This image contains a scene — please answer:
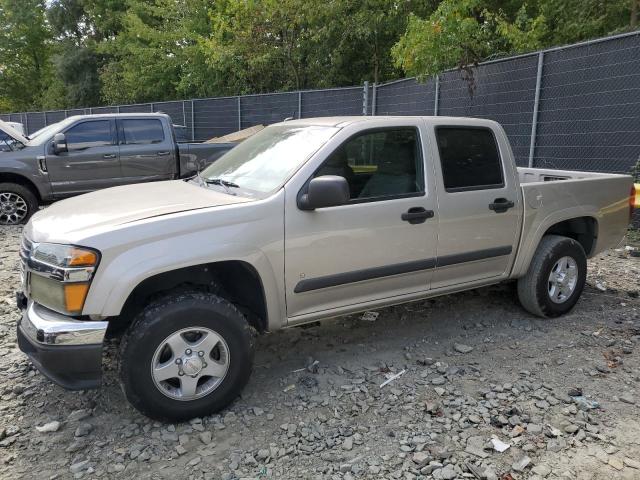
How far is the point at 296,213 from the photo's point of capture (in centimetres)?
331

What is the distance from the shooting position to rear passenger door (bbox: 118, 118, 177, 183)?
9406mm

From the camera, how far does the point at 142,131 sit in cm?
962

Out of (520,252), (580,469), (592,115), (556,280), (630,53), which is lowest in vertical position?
(580,469)

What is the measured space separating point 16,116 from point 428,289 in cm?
3574

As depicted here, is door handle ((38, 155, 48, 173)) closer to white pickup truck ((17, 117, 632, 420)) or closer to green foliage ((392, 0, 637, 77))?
white pickup truck ((17, 117, 632, 420))

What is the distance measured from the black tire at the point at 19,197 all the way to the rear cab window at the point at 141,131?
1.75m

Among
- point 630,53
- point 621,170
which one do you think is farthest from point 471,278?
point 630,53

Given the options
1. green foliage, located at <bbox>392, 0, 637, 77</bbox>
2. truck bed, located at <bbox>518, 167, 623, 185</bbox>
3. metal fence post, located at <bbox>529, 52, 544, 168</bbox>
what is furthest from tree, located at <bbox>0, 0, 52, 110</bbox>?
truck bed, located at <bbox>518, 167, 623, 185</bbox>

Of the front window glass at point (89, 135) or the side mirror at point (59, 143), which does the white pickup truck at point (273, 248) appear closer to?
the side mirror at point (59, 143)

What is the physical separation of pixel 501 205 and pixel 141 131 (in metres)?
7.37

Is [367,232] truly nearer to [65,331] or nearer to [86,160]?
[65,331]

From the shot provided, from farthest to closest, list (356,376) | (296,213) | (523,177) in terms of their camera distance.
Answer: (523,177) < (356,376) < (296,213)

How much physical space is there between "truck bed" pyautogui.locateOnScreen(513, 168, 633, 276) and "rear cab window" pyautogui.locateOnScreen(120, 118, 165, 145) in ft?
23.1

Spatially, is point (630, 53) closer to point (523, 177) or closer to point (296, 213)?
point (523, 177)
